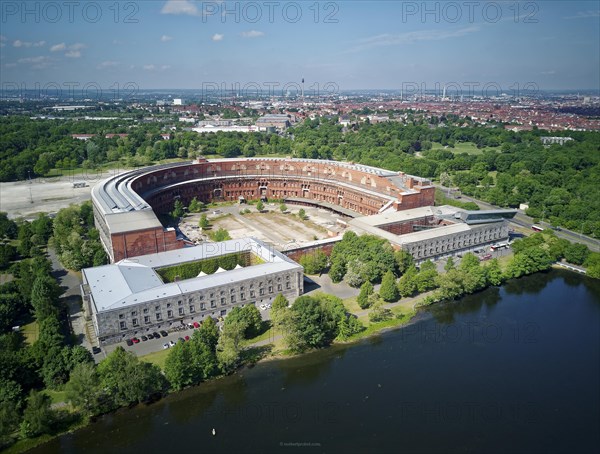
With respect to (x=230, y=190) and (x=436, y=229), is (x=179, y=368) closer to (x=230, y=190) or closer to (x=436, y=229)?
(x=436, y=229)

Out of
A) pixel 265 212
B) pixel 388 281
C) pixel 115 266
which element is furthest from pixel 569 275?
pixel 115 266

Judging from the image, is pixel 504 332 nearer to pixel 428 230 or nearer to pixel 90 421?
pixel 428 230

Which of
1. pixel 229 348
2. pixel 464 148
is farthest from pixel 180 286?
pixel 464 148

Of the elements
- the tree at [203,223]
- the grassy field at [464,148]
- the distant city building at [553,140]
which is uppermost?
the distant city building at [553,140]

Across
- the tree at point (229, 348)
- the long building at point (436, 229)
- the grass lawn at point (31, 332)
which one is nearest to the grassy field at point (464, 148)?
the long building at point (436, 229)

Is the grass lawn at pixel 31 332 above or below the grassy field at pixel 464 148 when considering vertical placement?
→ below

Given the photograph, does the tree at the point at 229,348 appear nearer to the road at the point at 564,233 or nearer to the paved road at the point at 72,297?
the paved road at the point at 72,297
